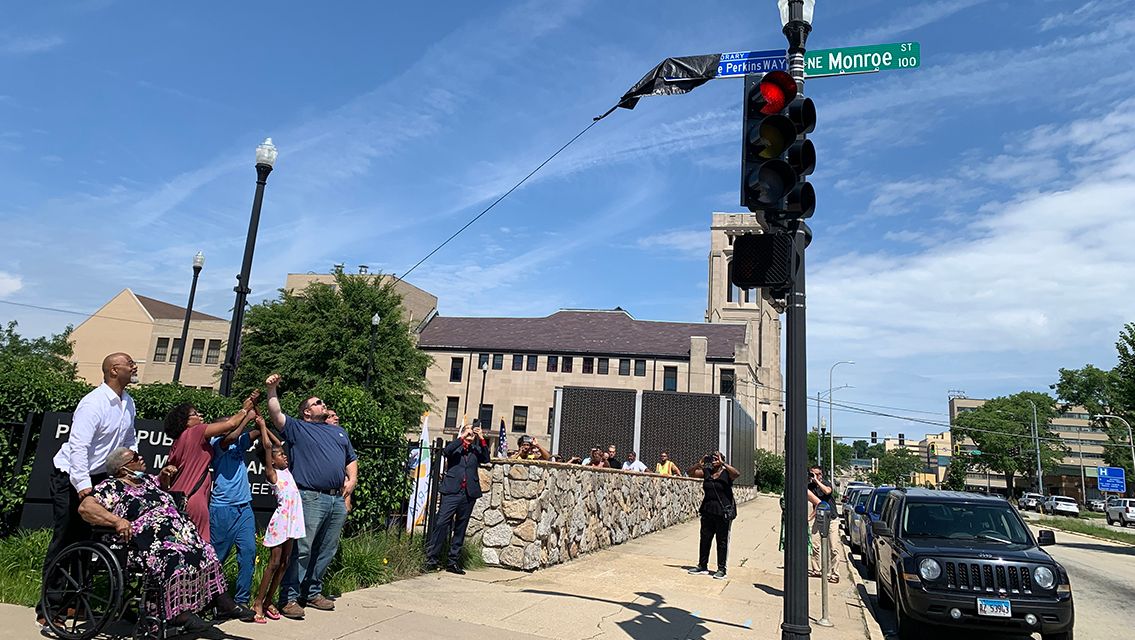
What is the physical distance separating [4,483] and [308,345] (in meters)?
27.5

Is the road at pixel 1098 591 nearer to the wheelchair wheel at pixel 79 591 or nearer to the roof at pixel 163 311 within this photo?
the wheelchair wheel at pixel 79 591

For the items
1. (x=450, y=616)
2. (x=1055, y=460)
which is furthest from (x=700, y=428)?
(x=1055, y=460)

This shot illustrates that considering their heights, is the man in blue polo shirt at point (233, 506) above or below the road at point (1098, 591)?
above

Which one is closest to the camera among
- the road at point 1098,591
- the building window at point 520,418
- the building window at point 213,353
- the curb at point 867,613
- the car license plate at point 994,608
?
the car license plate at point 994,608

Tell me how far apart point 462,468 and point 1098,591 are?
12.1 meters

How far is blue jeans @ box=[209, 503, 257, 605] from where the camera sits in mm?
5719

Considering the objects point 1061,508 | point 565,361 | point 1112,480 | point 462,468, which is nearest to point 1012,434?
point 1061,508

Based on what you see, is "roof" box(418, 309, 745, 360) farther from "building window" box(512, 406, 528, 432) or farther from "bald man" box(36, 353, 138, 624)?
"bald man" box(36, 353, 138, 624)

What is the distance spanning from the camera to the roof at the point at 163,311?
58469mm

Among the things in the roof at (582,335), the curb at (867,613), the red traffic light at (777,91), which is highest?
the roof at (582,335)

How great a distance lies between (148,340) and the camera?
56.7 meters

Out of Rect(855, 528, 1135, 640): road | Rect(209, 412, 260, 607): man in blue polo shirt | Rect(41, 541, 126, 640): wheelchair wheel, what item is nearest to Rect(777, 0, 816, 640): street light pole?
Rect(209, 412, 260, 607): man in blue polo shirt

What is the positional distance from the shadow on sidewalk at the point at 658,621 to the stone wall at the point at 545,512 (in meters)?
1.38

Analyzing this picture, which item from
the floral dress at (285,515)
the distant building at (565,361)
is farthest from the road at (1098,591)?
the distant building at (565,361)
